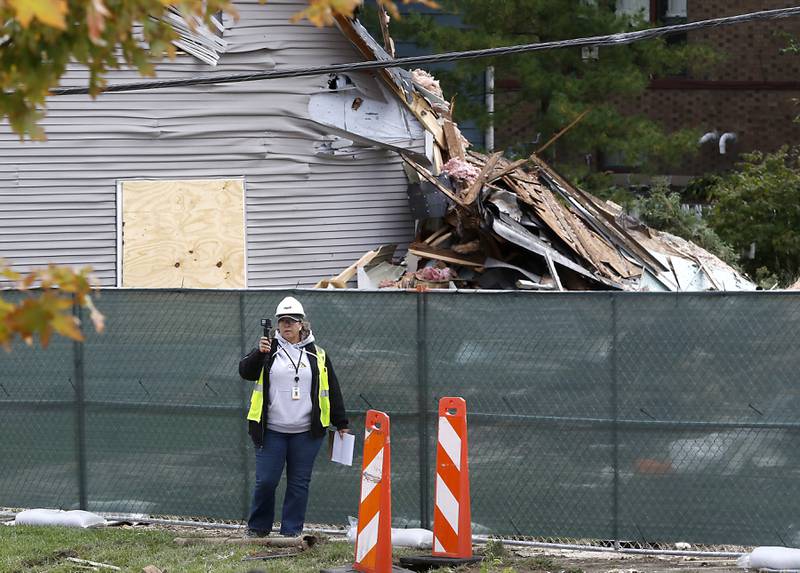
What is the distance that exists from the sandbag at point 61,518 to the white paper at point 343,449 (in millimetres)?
2086

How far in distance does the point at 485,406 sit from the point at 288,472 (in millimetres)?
1499

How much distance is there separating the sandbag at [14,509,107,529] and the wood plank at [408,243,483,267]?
22.2 feet

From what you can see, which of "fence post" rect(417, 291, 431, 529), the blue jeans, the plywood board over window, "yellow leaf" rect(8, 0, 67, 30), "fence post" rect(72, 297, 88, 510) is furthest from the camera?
the plywood board over window

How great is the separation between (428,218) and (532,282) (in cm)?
223

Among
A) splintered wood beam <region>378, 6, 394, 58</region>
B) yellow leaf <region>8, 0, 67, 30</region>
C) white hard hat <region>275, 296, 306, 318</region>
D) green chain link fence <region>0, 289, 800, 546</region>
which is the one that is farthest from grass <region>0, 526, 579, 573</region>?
splintered wood beam <region>378, 6, 394, 58</region>

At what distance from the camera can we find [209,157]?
16.2 metres

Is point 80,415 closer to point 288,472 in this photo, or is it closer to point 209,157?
point 288,472

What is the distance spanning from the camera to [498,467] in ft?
30.1

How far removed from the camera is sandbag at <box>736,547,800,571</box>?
8.20 m

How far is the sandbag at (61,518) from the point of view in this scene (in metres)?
9.80

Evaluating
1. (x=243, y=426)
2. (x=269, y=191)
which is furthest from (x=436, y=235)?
(x=243, y=426)

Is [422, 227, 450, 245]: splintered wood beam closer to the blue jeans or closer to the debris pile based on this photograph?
the debris pile

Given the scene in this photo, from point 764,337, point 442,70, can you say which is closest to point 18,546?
point 764,337

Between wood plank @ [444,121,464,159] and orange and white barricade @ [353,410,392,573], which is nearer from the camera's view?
orange and white barricade @ [353,410,392,573]
